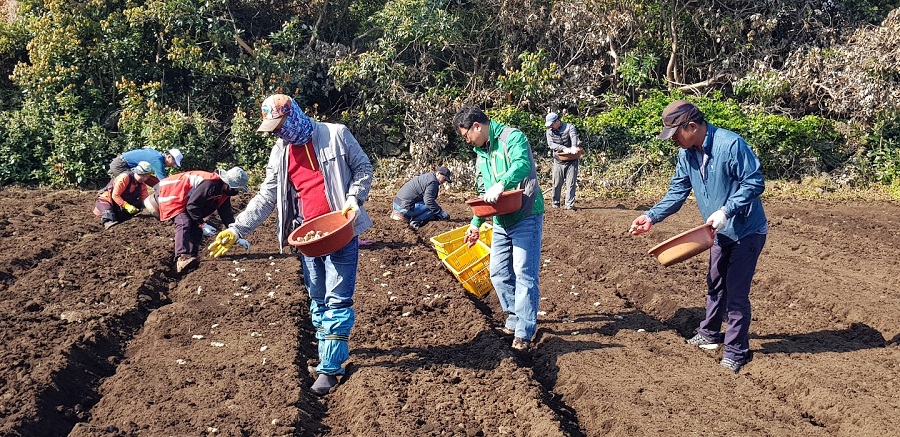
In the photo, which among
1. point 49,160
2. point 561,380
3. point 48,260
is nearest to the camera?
point 561,380

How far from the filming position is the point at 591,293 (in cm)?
779

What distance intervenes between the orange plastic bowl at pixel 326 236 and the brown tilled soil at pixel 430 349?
99 cm

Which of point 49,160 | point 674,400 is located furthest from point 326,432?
point 49,160

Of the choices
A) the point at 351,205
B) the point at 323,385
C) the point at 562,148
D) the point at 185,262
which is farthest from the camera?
the point at 562,148

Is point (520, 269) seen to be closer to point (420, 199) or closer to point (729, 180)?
point (729, 180)

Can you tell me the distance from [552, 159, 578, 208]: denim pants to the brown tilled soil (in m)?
2.35

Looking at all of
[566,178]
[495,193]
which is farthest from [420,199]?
[495,193]

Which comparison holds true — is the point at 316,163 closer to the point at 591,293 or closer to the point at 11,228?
the point at 591,293

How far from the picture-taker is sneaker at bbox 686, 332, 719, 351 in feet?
20.2

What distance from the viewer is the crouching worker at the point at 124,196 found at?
33.2 feet

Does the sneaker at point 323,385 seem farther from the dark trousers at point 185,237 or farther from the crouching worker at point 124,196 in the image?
the crouching worker at point 124,196

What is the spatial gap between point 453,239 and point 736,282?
3.29m

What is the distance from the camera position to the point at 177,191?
8.89 m

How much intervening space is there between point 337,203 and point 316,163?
11.2 inches
